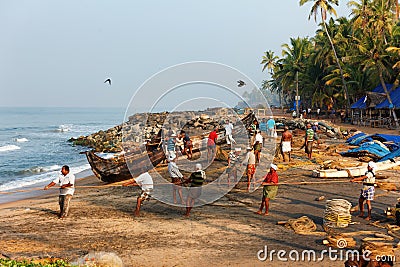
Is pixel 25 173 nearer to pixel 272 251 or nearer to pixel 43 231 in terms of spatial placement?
pixel 43 231

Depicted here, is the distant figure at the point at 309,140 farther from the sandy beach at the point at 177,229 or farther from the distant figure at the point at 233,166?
the sandy beach at the point at 177,229

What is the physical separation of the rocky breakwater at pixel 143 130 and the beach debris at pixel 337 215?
2357 cm

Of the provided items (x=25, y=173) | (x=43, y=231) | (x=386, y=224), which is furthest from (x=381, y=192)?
(x=25, y=173)

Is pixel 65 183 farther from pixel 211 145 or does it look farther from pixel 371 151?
pixel 371 151

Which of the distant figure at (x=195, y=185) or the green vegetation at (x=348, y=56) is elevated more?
the green vegetation at (x=348, y=56)

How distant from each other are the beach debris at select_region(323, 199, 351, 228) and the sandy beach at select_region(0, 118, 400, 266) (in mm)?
270

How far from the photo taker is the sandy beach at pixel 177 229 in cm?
830

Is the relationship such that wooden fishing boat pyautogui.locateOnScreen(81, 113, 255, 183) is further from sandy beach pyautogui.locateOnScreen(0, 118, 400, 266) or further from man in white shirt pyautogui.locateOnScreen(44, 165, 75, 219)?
man in white shirt pyautogui.locateOnScreen(44, 165, 75, 219)

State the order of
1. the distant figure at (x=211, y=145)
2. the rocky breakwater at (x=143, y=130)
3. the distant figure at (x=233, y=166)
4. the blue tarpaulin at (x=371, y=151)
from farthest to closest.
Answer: the rocky breakwater at (x=143, y=130), the blue tarpaulin at (x=371, y=151), the distant figure at (x=211, y=145), the distant figure at (x=233, y=166)

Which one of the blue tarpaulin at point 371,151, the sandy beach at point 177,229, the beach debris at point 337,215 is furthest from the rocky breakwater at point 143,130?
the beach debris at point 337,215

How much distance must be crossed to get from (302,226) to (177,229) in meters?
3.01

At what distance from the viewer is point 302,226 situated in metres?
9.51

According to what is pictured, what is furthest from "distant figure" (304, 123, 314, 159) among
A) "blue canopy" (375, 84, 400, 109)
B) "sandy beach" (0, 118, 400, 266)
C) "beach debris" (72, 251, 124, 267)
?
"blue canopy" (375, 84, 400, 109)

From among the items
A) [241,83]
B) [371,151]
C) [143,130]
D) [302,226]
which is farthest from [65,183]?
[143,130]
